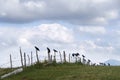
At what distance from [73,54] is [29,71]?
14445mm

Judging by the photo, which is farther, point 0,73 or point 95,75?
point 0,73

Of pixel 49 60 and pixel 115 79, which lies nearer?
pixel 115 79

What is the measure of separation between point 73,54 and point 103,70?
59.7 ft

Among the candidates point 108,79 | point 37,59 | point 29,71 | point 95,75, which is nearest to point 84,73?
point 95,75

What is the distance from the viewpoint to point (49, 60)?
49.5 metres

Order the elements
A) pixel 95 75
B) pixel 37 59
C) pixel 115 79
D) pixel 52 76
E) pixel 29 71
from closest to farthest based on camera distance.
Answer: pixel 115 79
pixel 95 75
pixel 52 76
pixel 29 71
pixel 37 59

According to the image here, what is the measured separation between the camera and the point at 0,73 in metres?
48.9

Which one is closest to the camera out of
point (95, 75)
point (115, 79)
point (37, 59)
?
point (115, 79)

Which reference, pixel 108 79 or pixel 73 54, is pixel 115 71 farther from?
pixel 73 54

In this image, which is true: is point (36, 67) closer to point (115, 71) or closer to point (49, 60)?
point (49, 60)

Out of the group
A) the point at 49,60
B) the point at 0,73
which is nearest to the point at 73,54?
the point at 49,60

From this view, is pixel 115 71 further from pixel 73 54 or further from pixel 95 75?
pixel 73 54

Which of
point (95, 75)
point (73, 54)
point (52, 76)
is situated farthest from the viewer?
point (73, 54)

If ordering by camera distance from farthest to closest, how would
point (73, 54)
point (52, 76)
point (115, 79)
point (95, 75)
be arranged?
point (73, 54) → point (52, 76) → point (95, 75) → point (115, 79)
